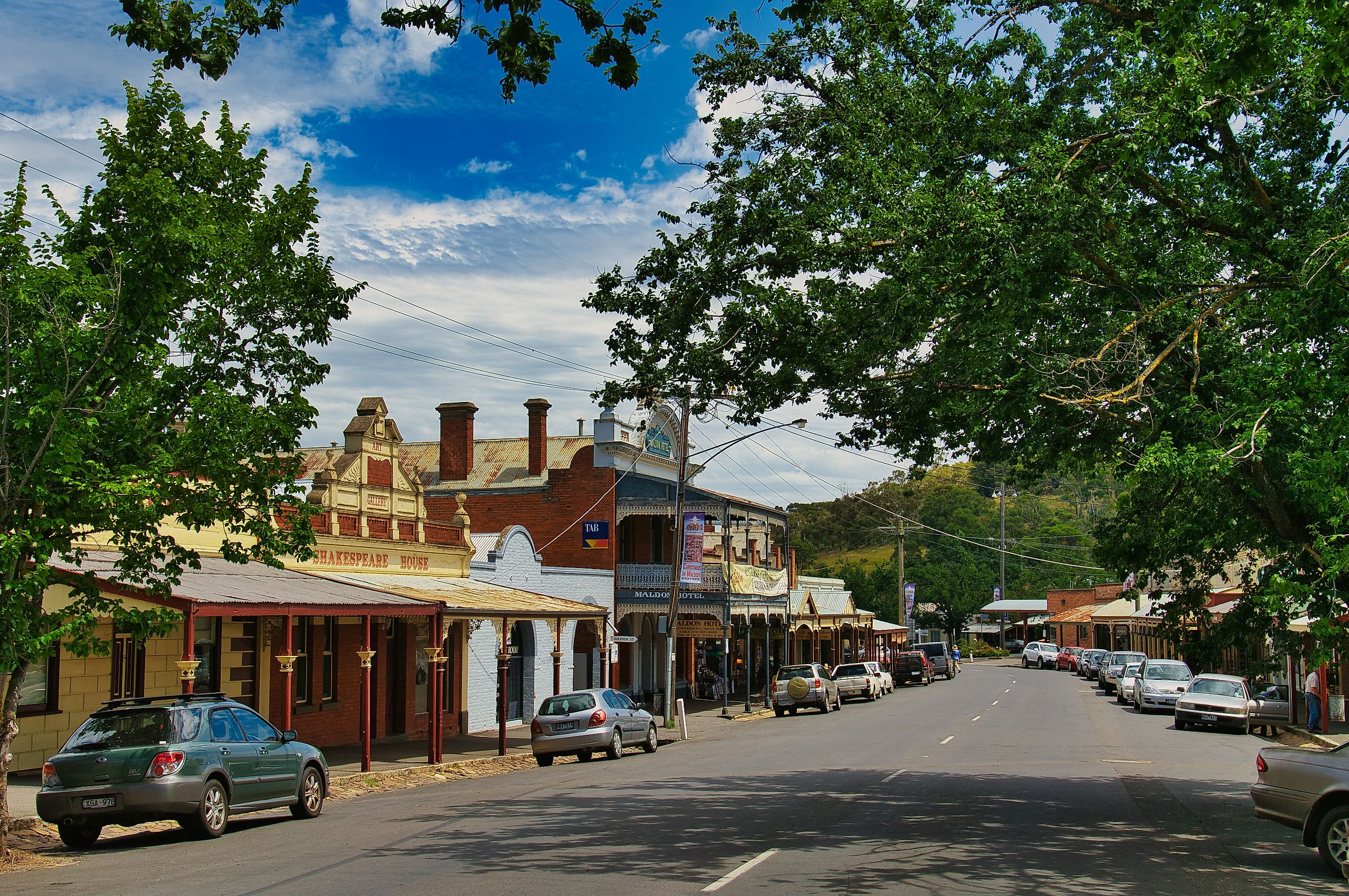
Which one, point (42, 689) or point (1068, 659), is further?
point (1068, 659)

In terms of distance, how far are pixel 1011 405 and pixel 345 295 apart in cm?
810

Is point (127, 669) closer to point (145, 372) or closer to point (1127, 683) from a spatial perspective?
point (145, 372)

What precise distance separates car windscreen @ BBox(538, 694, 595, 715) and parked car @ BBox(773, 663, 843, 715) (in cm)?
1712

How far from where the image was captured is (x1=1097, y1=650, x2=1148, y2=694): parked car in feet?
148

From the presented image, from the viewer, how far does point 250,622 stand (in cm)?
2188

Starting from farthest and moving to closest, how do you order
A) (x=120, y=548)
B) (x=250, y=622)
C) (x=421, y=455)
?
1. (x=421, y=455)
2. (x=250, y=622)
3. (x=120, y=548)

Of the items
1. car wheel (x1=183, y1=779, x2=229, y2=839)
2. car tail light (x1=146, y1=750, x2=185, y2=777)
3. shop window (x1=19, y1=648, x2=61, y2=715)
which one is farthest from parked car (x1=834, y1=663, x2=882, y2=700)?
car tail light (x1=146, y1=750, x2=185, y2=777)

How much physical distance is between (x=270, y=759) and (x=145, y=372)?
480cm

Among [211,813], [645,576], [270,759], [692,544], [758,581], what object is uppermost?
[692,544]

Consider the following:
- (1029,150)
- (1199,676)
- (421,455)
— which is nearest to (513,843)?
(1029,150)

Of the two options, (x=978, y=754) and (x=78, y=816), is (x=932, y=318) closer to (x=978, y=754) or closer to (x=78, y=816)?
(x=78, y=816)

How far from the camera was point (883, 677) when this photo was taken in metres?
49.0

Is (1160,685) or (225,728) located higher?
(225,728)

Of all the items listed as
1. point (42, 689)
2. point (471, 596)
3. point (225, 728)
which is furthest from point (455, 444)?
point (225, 728)
